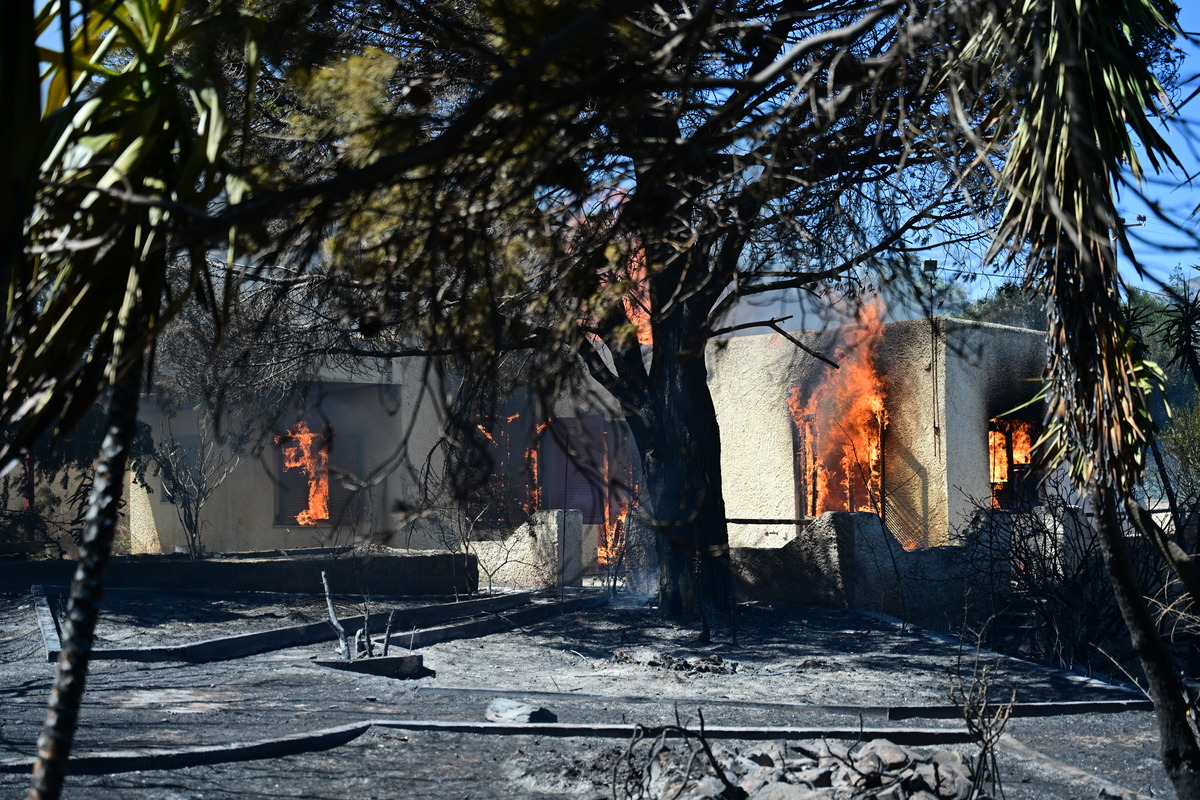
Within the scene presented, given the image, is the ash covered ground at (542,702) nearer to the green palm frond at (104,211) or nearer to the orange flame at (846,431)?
the green palm frond at (104,211)

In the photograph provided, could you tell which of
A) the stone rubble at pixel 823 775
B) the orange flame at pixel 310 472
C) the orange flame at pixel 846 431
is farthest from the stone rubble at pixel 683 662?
the orange flame at pixel 310 472

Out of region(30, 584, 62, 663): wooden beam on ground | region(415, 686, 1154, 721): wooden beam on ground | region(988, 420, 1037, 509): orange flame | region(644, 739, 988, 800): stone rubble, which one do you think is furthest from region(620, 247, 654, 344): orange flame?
region(988, 420, 1037, 509): orange flame

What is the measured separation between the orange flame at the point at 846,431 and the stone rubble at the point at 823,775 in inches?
473

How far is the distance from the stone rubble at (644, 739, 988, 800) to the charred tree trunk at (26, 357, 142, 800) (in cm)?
238

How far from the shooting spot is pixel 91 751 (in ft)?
18.3

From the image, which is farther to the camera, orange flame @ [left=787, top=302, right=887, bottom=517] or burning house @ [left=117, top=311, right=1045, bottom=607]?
orange flame @ [left=787, top=302, right=887, bottom=517]

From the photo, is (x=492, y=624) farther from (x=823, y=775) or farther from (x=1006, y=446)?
(x=1006, y=446)

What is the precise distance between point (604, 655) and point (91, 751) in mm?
5331

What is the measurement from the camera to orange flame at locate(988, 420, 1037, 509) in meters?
18.2

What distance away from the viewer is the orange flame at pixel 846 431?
17.3m

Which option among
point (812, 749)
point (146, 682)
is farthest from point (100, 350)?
point (146, 682)

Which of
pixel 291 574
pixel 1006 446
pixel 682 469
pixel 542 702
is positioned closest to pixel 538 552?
pixel 291 574

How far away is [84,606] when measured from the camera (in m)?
3.15

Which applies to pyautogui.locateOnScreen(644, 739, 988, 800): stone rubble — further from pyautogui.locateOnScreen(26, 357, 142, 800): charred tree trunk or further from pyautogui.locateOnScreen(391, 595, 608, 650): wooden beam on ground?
pyautogui.locateOnScreen(391, 595, 608, 650): wooden beam on ground
